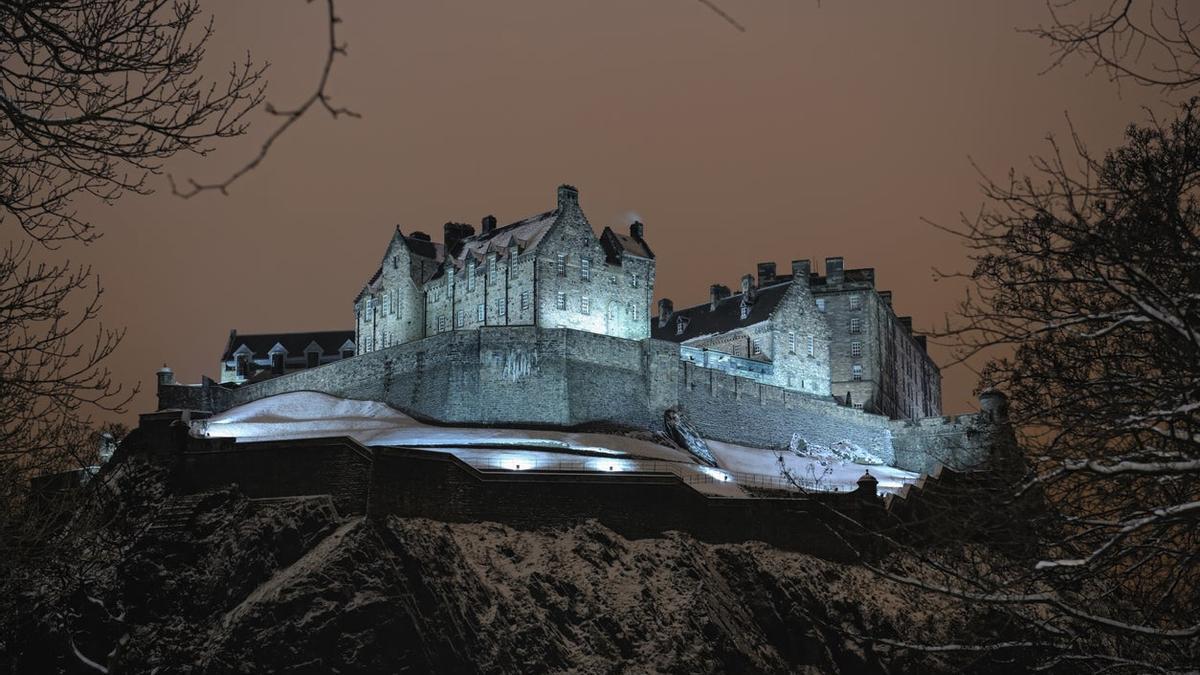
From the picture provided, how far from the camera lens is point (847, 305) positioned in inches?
2815

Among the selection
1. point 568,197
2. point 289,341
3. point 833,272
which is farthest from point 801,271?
point 289,341

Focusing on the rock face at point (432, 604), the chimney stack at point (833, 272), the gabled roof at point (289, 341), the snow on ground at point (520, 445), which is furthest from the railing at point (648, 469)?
the gabled roof at point (289, 341)

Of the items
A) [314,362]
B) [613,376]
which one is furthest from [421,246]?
[314,362]

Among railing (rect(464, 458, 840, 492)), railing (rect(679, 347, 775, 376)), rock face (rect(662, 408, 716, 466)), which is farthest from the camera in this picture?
railing (rect(679, 347, 775, 376))

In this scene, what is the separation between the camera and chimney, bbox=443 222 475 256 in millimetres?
66438

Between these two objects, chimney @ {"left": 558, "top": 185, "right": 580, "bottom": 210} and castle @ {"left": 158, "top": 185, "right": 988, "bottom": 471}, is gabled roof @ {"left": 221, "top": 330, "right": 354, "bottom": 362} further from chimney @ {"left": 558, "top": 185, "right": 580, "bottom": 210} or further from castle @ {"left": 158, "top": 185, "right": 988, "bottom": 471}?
chimney @ {"left": 558, "top": 185, "right": 580, "bottom": 210}

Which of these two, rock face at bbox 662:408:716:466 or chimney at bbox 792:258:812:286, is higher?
chimney at bbox 792:258:812:286

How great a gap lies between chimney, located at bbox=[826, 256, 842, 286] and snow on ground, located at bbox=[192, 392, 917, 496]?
12.7 meters

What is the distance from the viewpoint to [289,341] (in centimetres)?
8675

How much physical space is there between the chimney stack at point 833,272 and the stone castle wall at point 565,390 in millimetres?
8700

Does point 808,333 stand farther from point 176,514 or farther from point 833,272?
point 176,514

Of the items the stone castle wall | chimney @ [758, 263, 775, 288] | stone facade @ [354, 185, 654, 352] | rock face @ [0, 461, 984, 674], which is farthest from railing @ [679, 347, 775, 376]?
rock face @ [0, 461, 984, 674]

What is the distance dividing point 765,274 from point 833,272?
4.13 meters

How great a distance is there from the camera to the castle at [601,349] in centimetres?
5584
